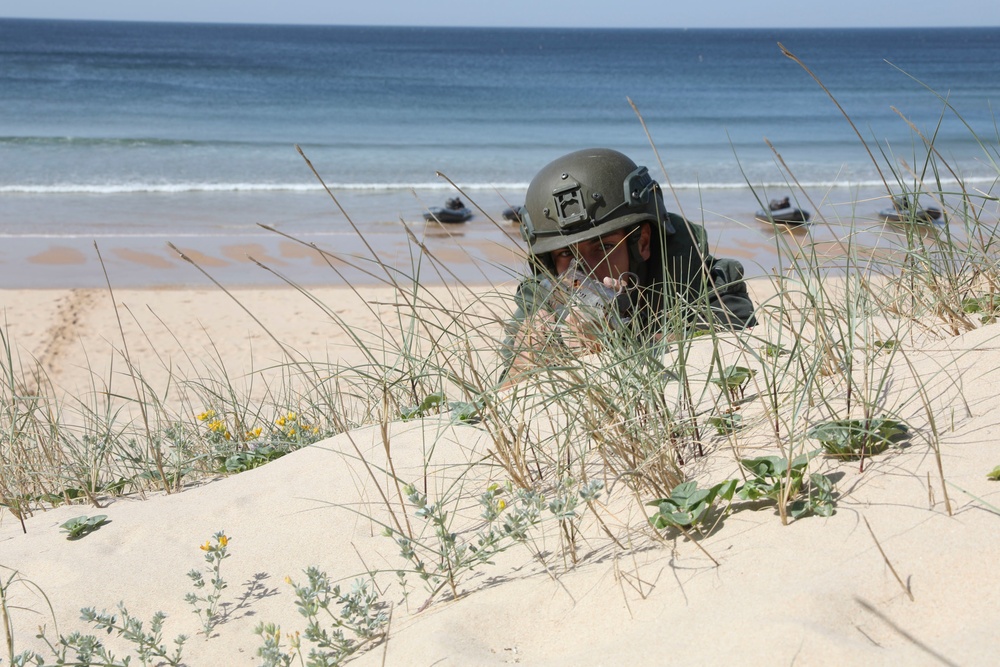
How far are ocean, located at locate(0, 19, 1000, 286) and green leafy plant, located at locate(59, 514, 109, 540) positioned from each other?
4.29 feet

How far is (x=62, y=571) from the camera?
7.40 ft

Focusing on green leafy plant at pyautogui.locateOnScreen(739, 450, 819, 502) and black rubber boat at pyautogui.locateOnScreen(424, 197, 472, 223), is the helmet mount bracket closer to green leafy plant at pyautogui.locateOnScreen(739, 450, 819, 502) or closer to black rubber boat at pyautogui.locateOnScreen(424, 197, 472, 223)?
green leafy plant at pyautogui.locateOnScreen(739, 450, 819, 502)

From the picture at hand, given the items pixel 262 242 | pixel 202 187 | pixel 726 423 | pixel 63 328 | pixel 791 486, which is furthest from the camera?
pixel 202 187

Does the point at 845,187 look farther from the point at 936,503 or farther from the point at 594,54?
the point at 594,54

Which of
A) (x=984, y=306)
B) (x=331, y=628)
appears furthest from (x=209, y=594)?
(x=984, y=306)

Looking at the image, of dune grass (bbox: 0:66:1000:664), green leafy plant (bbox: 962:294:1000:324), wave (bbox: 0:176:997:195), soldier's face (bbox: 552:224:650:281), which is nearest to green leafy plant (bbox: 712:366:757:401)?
dune grass (bbox: 0:66:1000:664)

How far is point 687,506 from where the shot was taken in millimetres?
1777

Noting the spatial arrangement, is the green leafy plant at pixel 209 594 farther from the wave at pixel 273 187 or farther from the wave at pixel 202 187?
the wave at pixel 202 187

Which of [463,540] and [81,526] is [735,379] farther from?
[81,526]

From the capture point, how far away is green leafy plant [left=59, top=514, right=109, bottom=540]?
2.50m

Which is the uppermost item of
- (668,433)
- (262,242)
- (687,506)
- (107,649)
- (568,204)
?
(568,204)

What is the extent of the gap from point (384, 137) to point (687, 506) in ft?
75.9

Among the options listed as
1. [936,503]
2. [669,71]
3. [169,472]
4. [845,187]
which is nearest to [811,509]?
[936,503]

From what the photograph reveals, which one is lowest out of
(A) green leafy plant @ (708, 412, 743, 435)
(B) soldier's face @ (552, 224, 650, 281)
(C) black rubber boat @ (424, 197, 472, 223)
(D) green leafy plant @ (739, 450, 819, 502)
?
(C) black rubber boat @ (424, 197, 472, 223)
